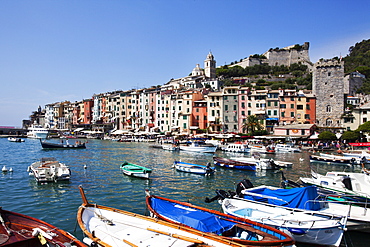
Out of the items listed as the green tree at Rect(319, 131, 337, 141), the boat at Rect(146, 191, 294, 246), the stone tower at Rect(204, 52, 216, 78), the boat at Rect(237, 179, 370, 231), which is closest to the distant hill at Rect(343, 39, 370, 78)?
the stone tower at Rect(204, 52, 216, 78)

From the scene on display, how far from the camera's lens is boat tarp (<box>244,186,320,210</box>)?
13367mm

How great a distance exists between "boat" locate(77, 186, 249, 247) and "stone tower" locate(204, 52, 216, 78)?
117 m

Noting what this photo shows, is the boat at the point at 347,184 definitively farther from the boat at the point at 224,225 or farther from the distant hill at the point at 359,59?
the distant hill at the point at 359,59

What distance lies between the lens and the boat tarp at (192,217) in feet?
35.7

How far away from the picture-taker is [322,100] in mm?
67062

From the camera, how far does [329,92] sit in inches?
2616

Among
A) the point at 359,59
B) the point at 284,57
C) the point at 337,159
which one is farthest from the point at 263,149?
the point at 359,59

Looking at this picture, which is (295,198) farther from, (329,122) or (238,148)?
(329,122)

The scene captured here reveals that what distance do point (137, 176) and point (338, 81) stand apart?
191 feet

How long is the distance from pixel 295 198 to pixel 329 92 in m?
60.8

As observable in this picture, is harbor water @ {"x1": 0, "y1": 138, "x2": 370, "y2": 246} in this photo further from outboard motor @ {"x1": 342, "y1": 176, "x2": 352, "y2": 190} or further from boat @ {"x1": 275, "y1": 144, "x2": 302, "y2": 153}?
boat @ {"x1": 275, "y1": 144, "x2": 302, "y2": 153}

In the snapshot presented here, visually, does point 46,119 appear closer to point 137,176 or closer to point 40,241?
point 137,176

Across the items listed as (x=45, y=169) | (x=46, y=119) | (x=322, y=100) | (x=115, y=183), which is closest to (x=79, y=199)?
(x=115, y=183)

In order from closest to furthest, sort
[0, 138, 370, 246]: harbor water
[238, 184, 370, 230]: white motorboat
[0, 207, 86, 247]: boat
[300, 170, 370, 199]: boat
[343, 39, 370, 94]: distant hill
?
[0, 207, 86, 247]: boat < [238, 184, 370, 230]: white motorboat < [0, 138, 370, 246]: harbor water < [300, 170, 370, 199]: boat < [343, 39, 370, 94]: distant hill
